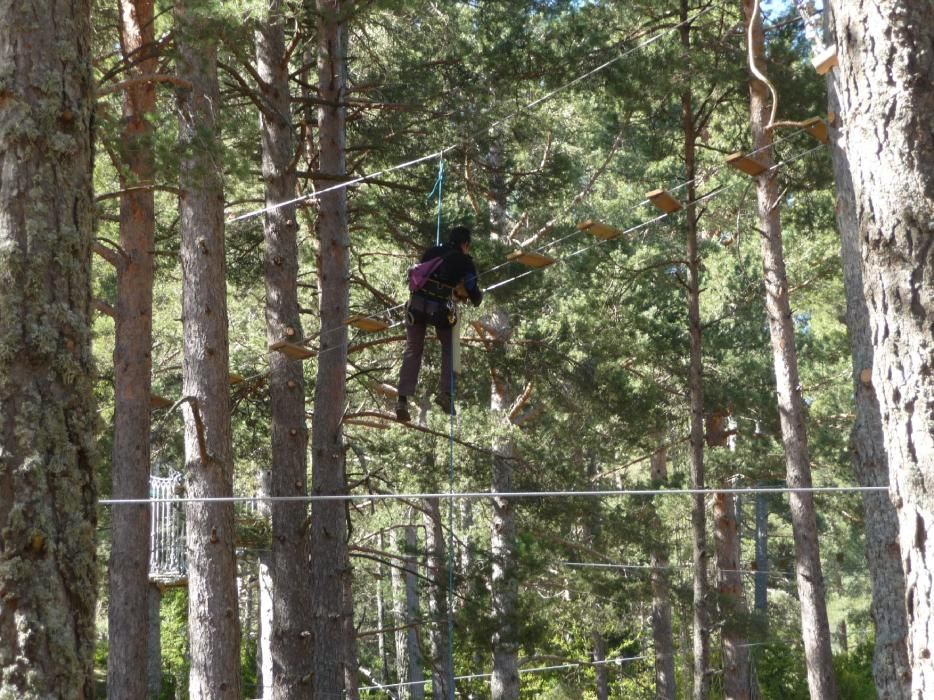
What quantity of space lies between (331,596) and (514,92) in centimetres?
466

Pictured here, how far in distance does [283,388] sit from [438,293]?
2527mm

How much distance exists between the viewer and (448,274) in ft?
22.6

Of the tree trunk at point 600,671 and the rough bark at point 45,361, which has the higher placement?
the rough bark at point 45,361

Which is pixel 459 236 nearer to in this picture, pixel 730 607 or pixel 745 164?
pixel 745 164

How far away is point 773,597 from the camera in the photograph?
3269 cm

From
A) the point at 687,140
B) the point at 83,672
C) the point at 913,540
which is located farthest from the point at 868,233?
the point at 687,140

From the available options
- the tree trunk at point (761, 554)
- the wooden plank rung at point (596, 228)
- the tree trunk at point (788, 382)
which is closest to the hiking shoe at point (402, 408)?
the wooden plank rung at point (596, 228)

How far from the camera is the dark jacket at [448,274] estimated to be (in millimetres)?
6867

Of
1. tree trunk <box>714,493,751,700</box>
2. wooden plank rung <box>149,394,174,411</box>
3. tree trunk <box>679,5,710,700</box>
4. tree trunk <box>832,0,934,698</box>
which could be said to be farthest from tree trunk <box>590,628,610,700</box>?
tree trunk <box>832,0,934,698</box>

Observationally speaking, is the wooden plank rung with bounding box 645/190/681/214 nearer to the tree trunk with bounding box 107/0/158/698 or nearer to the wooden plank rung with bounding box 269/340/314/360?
the wooden plank rung with bounding box 269/340/314/360

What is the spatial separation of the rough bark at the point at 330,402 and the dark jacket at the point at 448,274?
6.81 feet

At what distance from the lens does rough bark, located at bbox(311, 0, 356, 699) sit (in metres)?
9.05

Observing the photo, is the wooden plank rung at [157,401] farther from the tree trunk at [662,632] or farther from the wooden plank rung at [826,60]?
the tree trunk at [662,632]

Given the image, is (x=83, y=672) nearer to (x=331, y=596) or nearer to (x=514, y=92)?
(x=331, y=596)
